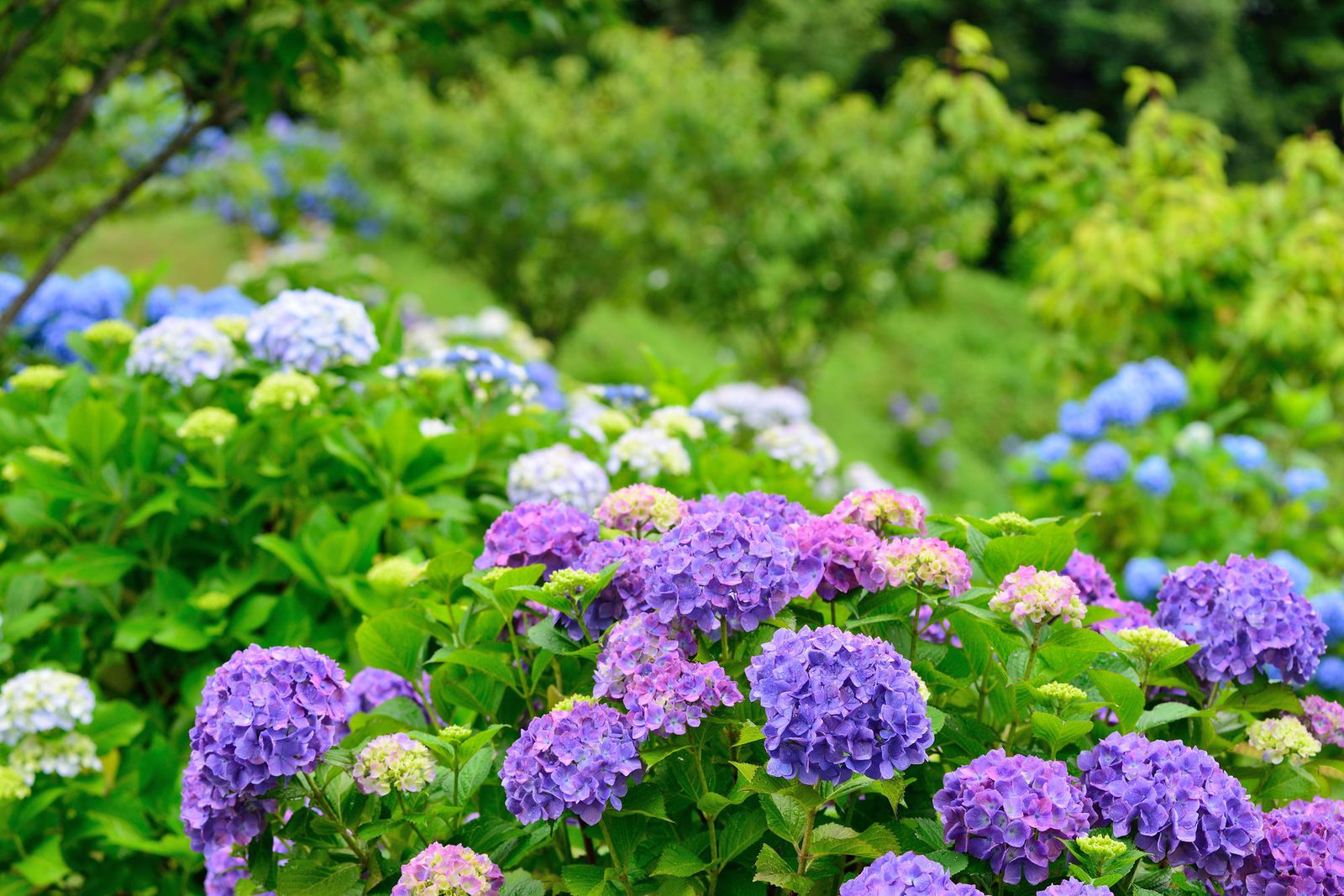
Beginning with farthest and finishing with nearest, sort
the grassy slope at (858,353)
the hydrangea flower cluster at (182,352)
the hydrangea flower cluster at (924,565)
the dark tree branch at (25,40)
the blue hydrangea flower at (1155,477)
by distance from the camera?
1. the grassy slope at (858,353)
2. the blue hydrangea flower at (1155,477)
3. the dark tree branch at (25,40)
4. the hydrangea flower cluster at (182,352)
5. the hydrangea flower cluster at (924,565)

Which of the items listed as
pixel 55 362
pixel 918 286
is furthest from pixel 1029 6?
pixel 55 362

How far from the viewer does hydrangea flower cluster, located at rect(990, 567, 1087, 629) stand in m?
1.12

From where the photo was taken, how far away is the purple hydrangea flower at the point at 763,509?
127 centimetres

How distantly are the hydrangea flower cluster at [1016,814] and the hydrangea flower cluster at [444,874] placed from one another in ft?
1.41

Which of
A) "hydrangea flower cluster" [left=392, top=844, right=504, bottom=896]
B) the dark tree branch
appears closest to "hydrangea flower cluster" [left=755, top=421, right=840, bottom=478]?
"hydrangea flower cluster" [left=392, top=844, right=504, bottom=896]

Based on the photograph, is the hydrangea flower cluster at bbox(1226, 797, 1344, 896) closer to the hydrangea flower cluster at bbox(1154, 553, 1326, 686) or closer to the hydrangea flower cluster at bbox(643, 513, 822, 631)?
the hydrangea flower cluster at bbox(1154, 553, 1326, 686)

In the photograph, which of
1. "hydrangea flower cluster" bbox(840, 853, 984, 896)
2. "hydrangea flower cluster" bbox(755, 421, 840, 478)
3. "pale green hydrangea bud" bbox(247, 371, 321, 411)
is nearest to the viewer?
"hydrangea flower cluster" bbox(840, 853, 984, 896)

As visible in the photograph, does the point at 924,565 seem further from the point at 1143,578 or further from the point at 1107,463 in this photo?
the point at 1107,463

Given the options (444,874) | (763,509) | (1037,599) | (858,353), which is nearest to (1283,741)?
(1037,599)

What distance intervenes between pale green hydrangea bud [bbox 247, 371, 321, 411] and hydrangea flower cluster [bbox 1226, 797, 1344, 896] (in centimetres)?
139

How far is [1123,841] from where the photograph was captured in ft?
3.48

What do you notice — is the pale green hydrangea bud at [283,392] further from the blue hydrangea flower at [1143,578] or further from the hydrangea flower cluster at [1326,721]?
the blue hydrangea flower at [1143,578]

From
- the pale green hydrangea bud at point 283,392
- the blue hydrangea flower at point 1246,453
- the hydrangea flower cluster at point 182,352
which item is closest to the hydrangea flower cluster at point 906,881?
the pale green hydrangea bud at point 283,392

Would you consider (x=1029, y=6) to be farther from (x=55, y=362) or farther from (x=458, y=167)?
(x=55, y=362)
